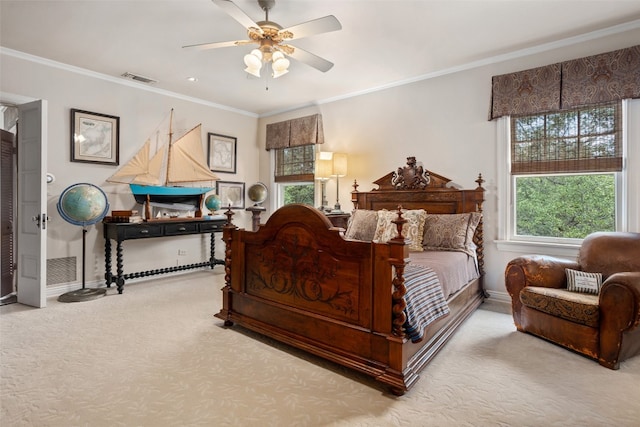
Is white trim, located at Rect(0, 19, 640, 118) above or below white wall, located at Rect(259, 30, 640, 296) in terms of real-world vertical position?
above

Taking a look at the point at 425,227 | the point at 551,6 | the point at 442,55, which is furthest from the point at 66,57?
the point at 551,6

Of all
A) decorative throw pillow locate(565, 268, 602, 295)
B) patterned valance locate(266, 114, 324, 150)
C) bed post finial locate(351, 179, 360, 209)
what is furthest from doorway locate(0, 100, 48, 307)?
decorative throw pillow locate(565, 268, 602, 295)

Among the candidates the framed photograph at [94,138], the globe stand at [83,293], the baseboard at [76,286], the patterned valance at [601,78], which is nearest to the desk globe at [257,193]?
the baseboard at [76,286]

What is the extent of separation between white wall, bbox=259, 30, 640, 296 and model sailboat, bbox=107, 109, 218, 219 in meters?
2.11

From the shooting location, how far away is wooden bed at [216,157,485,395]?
6.68ft

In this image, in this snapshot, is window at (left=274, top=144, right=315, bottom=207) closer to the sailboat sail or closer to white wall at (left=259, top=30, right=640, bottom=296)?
white wall at (left=259, top=30, right=640, bottom=296)

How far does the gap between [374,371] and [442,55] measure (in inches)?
131

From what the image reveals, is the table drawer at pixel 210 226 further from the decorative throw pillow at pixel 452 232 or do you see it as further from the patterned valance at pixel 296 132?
the decorative throw pillow at pixel 452 232

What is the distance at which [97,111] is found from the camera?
4328 millimetres

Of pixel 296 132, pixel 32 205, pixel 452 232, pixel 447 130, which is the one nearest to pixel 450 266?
pixel 452 232

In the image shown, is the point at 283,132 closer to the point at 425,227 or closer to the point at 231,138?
the point at 231,138

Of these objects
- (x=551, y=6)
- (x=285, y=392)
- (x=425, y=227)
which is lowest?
(x=285, y=392)

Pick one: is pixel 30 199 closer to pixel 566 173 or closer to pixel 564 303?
pixel 564 303

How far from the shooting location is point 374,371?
2086mm
